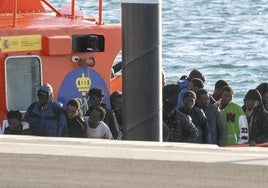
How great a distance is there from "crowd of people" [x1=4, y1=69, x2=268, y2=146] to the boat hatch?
0.51 m

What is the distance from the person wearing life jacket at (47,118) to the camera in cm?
1278

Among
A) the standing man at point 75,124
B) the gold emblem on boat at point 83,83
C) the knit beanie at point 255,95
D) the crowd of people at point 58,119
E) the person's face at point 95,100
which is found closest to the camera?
the crowd of people at point 58,119

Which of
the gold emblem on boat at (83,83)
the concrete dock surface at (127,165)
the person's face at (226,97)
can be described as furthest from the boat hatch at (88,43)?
the concrete dock surface at (127,165)

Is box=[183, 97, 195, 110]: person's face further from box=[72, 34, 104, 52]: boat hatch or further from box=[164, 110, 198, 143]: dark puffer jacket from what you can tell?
box=[72, 34, 104, 52]: boat hatch

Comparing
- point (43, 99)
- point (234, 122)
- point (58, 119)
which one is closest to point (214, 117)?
point (234, 122)

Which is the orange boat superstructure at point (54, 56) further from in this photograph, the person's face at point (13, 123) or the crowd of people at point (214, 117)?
the crowd of people at point (214, 117)

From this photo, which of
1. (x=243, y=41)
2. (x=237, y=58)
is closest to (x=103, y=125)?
(x=237, y=58)

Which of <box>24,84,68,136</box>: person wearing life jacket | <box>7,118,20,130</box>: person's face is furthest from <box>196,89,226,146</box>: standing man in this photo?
<box>7,118,20,130</box>: person's face

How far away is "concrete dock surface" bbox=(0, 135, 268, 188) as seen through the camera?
8.50 meters

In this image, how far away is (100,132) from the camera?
1307 cm

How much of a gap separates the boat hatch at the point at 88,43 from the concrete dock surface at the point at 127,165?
3424mm

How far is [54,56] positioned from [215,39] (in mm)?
22214

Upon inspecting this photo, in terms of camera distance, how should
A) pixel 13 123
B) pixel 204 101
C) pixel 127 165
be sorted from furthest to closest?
pixel 204 101
pixel 13 123
pixel 127 165

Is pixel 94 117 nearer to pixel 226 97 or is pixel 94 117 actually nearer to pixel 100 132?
pixel 100 132
